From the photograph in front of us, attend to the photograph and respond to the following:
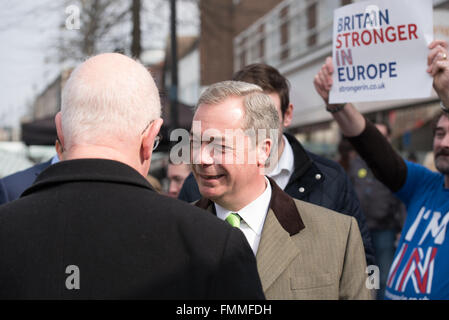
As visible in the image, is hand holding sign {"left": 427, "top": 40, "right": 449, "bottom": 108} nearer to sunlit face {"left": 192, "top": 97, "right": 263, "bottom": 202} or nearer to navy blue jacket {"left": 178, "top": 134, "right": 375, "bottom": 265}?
navy blue jacket {"left": 178, "top": 134, "right": 375, "bottom": 265}

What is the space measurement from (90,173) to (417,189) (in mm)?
2522

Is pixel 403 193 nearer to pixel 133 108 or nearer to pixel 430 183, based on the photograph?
pixel 430 183

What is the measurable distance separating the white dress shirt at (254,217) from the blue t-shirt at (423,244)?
113 cm

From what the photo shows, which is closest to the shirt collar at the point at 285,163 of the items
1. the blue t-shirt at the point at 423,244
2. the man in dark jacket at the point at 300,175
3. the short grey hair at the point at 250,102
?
the man in dark jacket at the point at 300,175

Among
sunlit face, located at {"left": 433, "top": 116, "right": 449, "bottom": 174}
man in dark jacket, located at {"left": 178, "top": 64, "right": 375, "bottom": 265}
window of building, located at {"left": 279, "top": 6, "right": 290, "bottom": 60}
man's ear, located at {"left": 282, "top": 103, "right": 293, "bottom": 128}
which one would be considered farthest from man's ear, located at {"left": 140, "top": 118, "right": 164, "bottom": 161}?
window of building, located at {"left": 279, "top": 6, "right": 290, "bottom": 60}

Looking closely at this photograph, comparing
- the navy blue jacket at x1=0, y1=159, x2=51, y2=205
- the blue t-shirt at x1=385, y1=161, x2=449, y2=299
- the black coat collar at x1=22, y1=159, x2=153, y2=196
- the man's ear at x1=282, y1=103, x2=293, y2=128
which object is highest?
the man's ear at x1=282, y1=103, x2=293, y2=128

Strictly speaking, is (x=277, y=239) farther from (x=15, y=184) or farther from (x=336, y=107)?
(x=15, y=184)

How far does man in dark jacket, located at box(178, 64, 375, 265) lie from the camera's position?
3.01m

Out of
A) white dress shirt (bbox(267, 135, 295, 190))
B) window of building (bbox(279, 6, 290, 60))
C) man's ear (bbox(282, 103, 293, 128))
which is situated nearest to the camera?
white dress shirt (bbox(267, 135, 295, 190))

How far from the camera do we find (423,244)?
10.2 ft

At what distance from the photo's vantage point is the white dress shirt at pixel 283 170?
10.3 feet

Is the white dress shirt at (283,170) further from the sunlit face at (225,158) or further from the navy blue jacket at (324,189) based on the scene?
the sunlit face at (225,158)

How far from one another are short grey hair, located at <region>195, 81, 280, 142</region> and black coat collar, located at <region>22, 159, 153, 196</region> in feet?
3.14

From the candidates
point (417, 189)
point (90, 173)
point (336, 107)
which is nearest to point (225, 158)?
point (90, 173)
